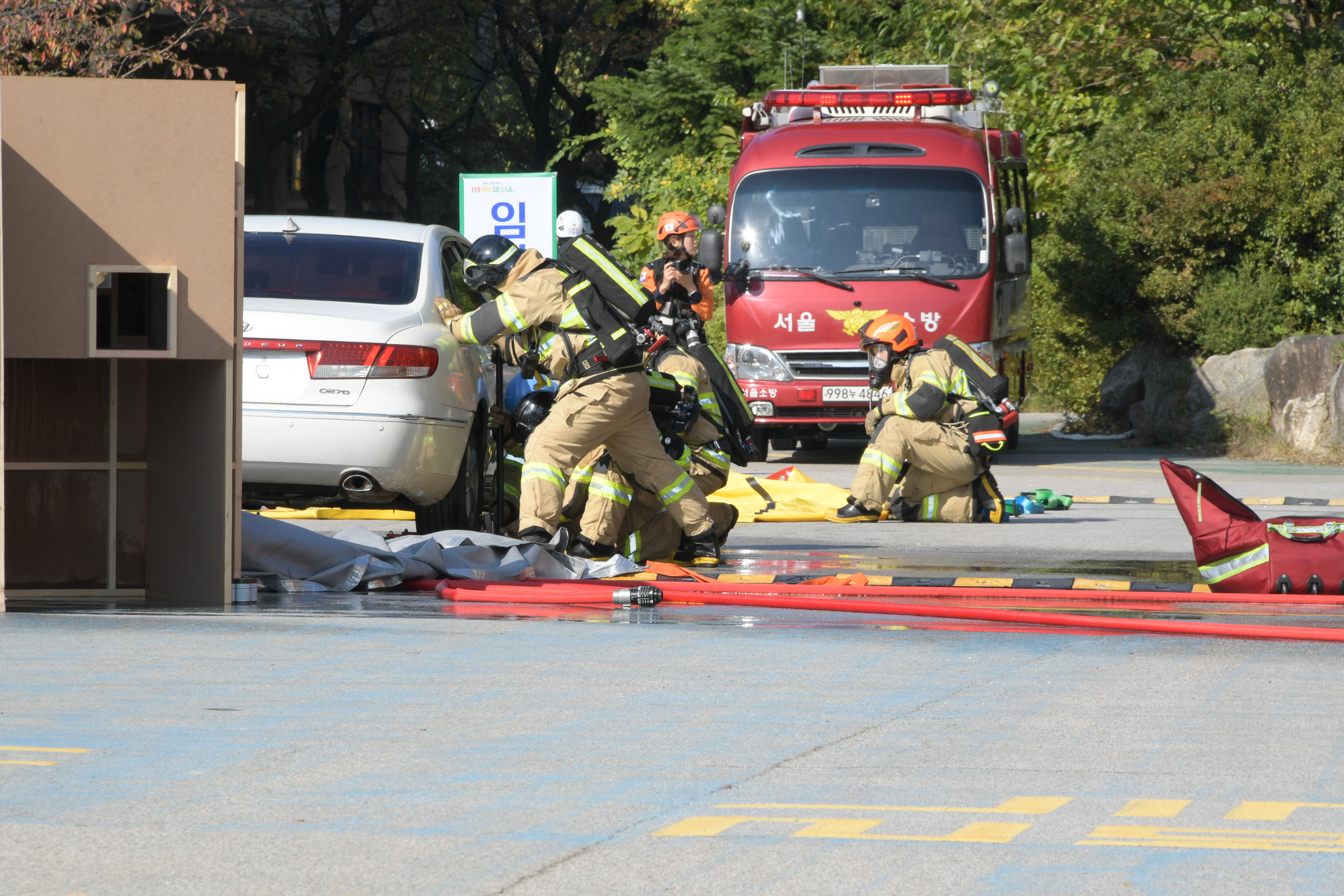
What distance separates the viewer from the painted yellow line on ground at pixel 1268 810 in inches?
146

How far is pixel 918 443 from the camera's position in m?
11.3

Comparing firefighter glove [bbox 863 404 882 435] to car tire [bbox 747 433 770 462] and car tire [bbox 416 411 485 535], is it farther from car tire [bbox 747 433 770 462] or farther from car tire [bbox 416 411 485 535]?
car tire [bbox 747 433 770 462]

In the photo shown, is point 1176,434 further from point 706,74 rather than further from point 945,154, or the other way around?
point 706,74

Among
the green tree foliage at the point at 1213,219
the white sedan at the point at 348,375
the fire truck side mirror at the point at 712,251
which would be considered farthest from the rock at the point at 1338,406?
the white sedan at the point at 348,375

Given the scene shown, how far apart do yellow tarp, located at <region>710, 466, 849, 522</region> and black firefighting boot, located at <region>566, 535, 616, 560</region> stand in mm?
2815

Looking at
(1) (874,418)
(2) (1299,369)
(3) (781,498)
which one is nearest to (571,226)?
(1) (874,418)

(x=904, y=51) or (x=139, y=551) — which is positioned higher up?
(x=904, y=51)

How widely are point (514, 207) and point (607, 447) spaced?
22.4 ft

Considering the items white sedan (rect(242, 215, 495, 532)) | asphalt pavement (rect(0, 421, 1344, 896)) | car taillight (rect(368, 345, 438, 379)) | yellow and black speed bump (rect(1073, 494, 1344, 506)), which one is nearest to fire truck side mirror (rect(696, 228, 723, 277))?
yellow and black speed bump (rect(1073, 494, 1344, 506))

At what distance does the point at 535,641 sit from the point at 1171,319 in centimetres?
1492

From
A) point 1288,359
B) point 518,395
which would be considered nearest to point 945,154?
point 1288,359

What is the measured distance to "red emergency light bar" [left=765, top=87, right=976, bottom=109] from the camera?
17219 mm

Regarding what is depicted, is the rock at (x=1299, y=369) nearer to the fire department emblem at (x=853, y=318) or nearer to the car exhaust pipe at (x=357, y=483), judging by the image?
the fire department emblem at (x=853, y=318)

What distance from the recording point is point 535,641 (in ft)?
19.6
